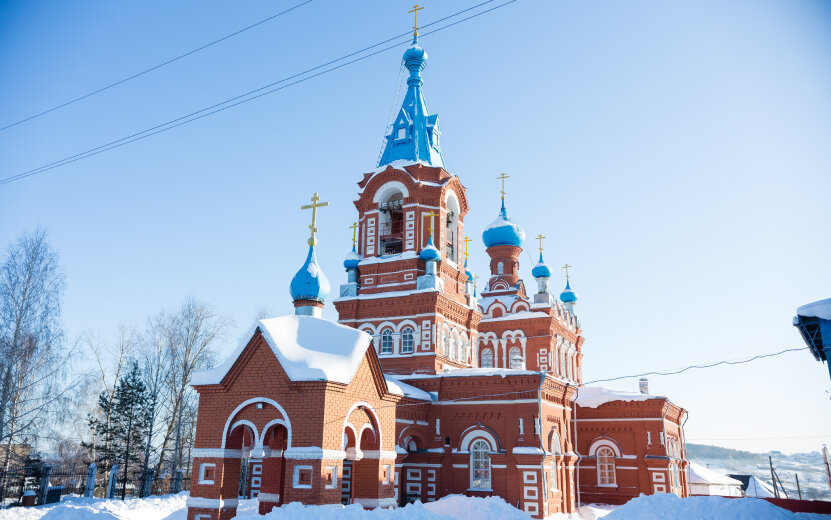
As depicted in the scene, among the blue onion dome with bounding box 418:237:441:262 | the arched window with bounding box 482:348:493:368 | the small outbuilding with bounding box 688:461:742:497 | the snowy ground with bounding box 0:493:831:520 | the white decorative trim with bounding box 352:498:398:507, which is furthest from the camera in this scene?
the small outbuilding with bounding box 688:461:742:497

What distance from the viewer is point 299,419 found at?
468 inches

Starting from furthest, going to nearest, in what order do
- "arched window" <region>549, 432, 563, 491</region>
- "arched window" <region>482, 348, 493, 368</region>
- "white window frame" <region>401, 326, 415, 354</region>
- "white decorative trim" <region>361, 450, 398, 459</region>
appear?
Answer: 1. "arched window" <region>482, 348, 493, 368</region>
2. "white window frame" <region>401, 326, 415, 354</region>
3. "arched window" <region>549, 432, 563, 491</region>
4. "white decorative trim" <region>361, 450, 398, 459</region>

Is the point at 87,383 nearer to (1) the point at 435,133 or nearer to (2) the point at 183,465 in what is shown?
(2) the point at 183,465

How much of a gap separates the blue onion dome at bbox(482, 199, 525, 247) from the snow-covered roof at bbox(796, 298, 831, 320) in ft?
62.2

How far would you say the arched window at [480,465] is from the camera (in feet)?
58.6

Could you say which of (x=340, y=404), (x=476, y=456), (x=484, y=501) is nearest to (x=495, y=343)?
(x=476, y=456)

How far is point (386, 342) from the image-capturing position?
20.9 m

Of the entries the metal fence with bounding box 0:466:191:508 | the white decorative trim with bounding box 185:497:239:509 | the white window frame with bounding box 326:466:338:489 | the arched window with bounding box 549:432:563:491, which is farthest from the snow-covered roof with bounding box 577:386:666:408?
the metal fence with bounding box 0:466:191:508

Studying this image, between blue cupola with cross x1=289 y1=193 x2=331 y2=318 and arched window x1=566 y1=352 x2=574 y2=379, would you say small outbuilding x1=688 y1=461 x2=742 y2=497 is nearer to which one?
arched window x1=566 y1=352 x2=574 y2=379

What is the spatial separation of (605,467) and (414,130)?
14.4 meters

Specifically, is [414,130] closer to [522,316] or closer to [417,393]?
[522,316]

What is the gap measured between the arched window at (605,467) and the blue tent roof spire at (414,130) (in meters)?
12.3

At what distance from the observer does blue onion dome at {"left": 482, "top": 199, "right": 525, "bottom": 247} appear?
2797 cm

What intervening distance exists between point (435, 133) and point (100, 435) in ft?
62.1
